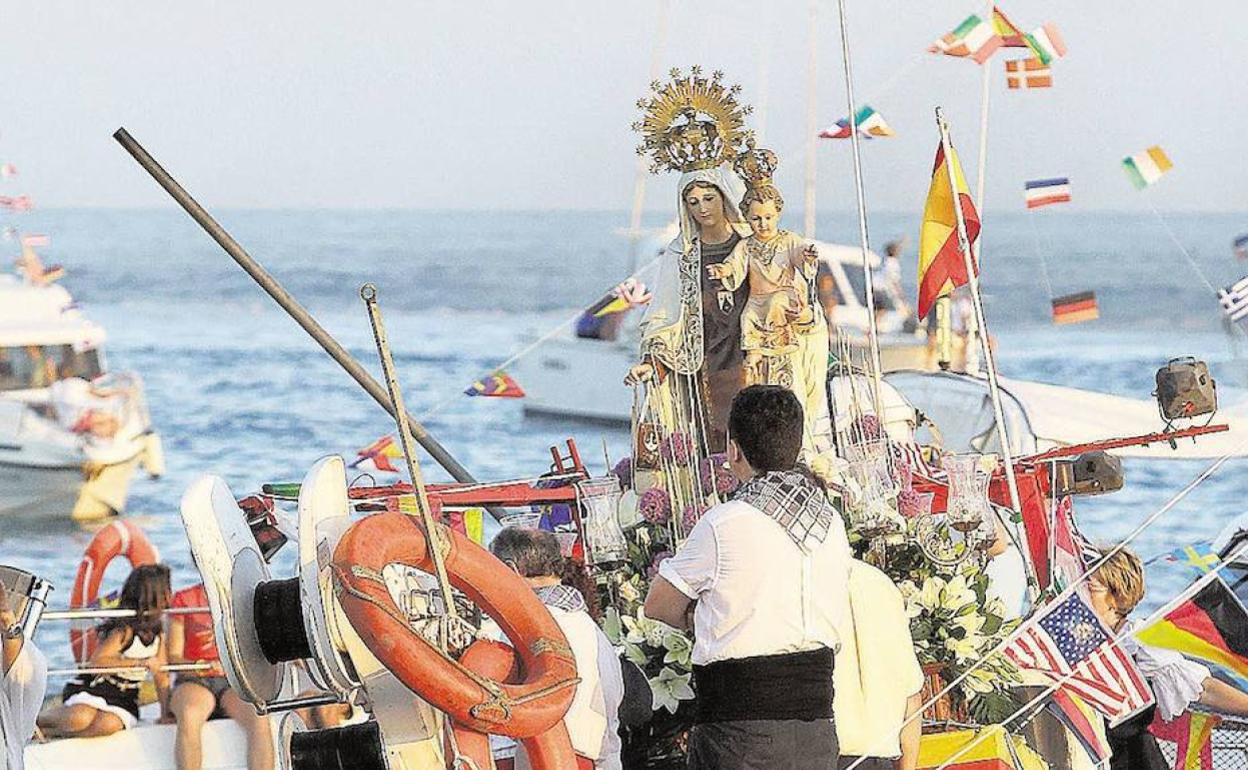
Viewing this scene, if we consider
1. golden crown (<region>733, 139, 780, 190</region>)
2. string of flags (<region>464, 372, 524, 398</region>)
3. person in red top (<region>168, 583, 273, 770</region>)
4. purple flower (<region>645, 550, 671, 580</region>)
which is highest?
golden crown (<region>733, 139, 780, 190</region>)

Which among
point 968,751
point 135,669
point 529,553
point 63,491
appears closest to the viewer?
point 529,553

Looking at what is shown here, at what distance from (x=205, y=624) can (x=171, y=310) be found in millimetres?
47971

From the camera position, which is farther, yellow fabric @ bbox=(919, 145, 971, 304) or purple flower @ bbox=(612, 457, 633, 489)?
yellow fabric @ bbox=(919, 145, 971, 304)

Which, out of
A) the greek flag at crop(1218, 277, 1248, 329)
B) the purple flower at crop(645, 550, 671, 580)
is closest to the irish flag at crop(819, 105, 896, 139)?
the greek flag at crop(1218, 277, 1248, 329)

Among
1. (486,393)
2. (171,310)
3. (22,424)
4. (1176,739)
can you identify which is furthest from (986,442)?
(171,310)

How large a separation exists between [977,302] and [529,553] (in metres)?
2.11

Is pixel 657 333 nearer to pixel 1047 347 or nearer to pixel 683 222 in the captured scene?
pixel 683 222

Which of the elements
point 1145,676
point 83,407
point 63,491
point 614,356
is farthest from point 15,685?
point 614,356

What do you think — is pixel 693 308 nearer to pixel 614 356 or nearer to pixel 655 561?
pixel 655 561

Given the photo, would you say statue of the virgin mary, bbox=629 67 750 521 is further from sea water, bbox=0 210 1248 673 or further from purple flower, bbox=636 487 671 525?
sea water, bbox=0 210 1248 673

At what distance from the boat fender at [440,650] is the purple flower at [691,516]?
4.85 ft

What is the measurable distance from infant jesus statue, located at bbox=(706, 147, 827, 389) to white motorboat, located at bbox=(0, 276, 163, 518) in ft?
69.1

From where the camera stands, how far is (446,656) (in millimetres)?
5891

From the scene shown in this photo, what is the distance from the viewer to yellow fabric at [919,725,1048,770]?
7.32 meters
